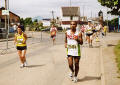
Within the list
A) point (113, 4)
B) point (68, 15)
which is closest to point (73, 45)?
point (113, 4)

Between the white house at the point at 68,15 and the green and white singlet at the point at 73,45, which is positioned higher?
the white house at the point at 68,15

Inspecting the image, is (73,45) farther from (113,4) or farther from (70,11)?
(70,11)

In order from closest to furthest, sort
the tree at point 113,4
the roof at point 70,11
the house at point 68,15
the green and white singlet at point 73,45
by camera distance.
Answer: the green and white singlet at point 73,45 < the tree at point 113,4 < the house at point 68,15 < the roof at point 70,11

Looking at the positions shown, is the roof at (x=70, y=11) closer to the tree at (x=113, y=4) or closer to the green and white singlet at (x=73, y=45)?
the tree at (x=113, y=4)

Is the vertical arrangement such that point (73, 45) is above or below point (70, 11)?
below

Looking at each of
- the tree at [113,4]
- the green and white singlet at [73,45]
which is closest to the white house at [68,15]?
the tree at [113,4]

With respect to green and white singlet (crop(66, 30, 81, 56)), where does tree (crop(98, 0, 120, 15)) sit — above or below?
above

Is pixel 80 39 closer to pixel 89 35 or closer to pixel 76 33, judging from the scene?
pixel 76 33

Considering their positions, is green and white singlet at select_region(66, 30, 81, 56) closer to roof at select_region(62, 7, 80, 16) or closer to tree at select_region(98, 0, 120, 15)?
Result: tree at select_region(98, 0, 120, 15)

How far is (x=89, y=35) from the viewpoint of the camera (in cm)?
1664

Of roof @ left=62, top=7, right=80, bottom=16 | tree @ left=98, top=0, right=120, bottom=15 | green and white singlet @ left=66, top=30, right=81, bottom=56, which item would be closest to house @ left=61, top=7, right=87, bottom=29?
roof @ left=62, top=7, right=80, bottom=16

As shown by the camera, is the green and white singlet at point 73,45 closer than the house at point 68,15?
Yes

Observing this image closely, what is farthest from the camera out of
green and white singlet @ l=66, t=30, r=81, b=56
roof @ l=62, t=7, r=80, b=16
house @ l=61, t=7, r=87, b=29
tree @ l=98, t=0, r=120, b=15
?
roof @ l=62, t=7, r=80, b=16

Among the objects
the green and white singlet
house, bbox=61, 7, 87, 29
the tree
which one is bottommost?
the green and white singlet
